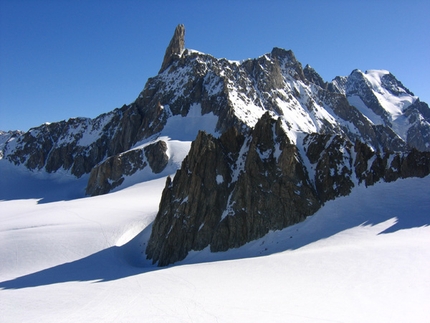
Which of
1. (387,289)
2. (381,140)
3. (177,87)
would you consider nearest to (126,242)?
(387,289)

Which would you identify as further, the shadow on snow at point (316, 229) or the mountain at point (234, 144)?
the mountain at point (234, 144)

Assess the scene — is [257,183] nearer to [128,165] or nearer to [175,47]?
[128,165]

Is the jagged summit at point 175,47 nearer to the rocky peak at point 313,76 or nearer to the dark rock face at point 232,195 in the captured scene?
the rocky peak at point 313,76

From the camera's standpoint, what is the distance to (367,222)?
28406 millimetres

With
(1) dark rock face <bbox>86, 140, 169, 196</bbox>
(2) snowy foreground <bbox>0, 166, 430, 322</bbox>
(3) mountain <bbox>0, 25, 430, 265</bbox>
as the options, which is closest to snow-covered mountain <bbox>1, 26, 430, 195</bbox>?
(1) dark rock face <bbox>86, 140, 169, 196</bbox>

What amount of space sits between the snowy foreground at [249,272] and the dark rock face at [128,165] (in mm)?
33407

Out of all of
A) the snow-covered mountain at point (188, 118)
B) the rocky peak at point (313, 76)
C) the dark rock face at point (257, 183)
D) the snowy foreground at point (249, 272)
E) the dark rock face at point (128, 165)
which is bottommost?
the snowy foreground at point (249, 272)

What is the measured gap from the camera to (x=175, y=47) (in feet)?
366

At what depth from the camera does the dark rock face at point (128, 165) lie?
74438mm

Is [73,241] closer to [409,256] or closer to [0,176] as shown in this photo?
[409,256]

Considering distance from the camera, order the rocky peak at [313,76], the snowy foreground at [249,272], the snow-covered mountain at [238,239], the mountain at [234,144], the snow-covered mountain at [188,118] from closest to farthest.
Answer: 1. the snowy foreground at [249,272]
2. the snow-covered mountain at [238,239]
3. the mountain at [234,144]
4. the snow-covered mountain at [188,118]
5. the rocky peak at [313,76]

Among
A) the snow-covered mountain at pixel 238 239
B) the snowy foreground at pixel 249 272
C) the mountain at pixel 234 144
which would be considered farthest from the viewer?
the mountain at pixel 234 144

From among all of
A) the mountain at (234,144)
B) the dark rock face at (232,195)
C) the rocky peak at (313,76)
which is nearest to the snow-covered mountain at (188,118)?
the mountain at (234,144)

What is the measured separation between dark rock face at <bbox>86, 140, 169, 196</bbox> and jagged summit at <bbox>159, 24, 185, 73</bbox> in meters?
44.9
